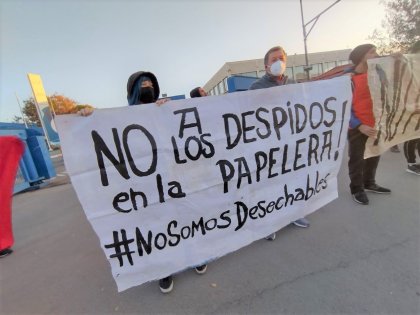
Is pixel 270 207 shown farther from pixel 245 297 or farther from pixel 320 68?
pixel 320 68

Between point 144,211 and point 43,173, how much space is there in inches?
375

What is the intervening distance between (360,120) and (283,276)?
7.15ft

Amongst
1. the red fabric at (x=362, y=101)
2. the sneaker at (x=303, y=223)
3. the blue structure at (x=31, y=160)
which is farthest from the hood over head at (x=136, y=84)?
the blue structure at (x=31, y=160)

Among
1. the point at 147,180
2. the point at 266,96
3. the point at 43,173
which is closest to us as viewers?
the point at 147,180

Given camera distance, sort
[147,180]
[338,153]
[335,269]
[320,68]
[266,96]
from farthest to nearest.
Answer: [320,68]
[338,153]
[266,96]
[335,269]
[147,180]

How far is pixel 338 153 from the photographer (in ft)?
8.91

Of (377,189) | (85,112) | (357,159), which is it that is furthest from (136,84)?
(377,189)

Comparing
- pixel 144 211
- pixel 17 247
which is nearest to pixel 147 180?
pixel 144 211

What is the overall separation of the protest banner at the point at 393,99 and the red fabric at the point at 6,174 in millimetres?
4749

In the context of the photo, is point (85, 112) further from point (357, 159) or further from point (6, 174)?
point (357, 159)

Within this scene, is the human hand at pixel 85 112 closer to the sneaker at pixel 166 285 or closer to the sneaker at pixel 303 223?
the sneaker at pixel 166 285

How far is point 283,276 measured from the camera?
2.08 metres

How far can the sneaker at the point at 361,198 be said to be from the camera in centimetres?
Result: 314

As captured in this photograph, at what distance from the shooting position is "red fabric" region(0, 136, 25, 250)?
3.33 metres
